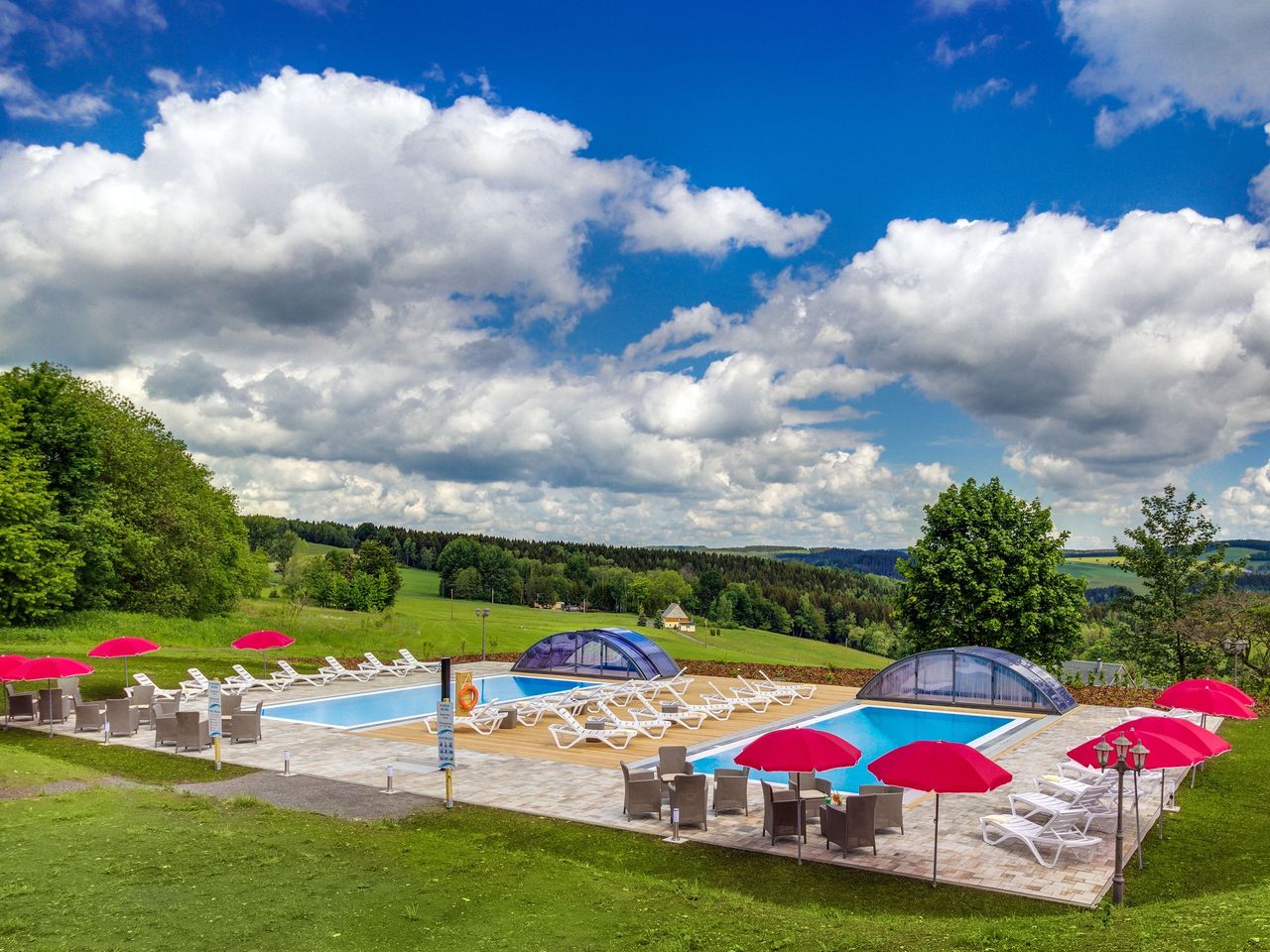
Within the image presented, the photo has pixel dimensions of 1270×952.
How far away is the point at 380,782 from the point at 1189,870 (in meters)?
10.6

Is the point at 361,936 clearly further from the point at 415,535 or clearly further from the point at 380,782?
the point at 415,535

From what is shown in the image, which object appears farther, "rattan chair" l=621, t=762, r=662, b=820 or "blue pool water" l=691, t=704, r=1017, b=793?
"blue pool water" l=691, t=704, r=1017, b=793

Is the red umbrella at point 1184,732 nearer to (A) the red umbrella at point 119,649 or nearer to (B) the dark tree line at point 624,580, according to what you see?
(A) the red umbrella at point 119,649

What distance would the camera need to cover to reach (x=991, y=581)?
26.3m

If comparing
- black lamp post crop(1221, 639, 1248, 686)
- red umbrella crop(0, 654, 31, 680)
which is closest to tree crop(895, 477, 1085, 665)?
black lamp post crop(1221, 639, 1248, 686)

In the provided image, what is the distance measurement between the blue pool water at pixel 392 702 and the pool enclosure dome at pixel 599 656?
17.0 inches

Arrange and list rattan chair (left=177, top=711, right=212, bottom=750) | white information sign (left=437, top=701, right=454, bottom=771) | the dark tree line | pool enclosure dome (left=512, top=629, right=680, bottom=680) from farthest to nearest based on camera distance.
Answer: the dark tree line, pool enclosure dome (left=512, top=629, right=680, bottom=680), rattan chair (left=177, top=711, right=212, bottom=750), white information sign (left=437, top=701, right=454, bottom=771)

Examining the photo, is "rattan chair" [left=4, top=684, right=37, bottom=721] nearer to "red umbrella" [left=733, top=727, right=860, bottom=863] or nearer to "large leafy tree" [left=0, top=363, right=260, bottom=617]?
"red umbrella" [left=733, top=727, right=860, bottom=863]

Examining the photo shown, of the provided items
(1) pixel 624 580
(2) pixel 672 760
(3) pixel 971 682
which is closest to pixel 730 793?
(2) pixel 672 760

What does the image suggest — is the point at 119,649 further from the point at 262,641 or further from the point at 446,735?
the point at 446,735

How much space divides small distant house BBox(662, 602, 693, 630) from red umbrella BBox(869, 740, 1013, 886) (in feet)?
256

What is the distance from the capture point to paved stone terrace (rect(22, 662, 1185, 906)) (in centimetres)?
924

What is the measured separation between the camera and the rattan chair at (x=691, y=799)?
10.8m

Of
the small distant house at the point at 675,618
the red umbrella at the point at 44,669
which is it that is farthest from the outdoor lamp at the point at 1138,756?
the small distant house at the point at 675,618
